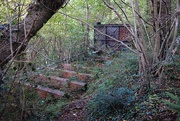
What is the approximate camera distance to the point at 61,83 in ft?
18.2

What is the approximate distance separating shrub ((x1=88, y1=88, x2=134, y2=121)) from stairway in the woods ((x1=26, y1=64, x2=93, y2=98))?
1.73 m

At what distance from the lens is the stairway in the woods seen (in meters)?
5.05

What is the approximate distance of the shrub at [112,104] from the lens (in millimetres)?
3156

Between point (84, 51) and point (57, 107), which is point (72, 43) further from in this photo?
point (57, 107)

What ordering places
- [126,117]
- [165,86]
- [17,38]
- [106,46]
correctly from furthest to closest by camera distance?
[106,46] < [165,86] < [126,117] < [17,38]

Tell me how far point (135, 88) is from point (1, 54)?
2552 mm

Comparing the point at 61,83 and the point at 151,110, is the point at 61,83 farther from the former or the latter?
the point at 151,110

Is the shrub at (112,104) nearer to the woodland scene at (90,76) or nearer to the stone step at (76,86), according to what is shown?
the woodland scene at (90,76)

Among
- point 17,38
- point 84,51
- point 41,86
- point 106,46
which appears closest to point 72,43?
point 84,51

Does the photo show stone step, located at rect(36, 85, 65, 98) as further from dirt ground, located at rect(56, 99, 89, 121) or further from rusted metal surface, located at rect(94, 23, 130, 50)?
rusted metal surface, located at rect(94, 23, 130, 50)

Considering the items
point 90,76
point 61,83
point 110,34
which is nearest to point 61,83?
point 61,83

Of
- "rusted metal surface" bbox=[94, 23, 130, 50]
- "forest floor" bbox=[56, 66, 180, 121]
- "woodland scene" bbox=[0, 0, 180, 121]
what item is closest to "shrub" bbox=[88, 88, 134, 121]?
"woodland scene" bbox=[0, 0, 180, 121]

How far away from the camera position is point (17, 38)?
8.72 ft

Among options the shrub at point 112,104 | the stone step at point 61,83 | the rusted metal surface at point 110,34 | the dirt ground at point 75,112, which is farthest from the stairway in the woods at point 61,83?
the rusted metal surface at point 110,34
